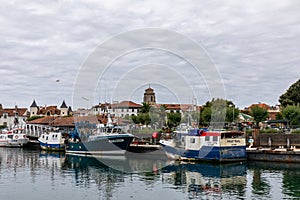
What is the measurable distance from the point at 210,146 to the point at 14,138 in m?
48.8

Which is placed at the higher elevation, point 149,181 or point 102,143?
point 102,143

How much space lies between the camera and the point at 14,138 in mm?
77750

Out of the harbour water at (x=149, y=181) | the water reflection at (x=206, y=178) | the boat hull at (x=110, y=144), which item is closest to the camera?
the harbour water at (x=149, y=181)

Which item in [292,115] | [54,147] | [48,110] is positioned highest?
[48,110]

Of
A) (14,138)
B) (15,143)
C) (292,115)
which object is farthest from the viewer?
(14,138)

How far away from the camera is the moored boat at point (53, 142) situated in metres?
66.5

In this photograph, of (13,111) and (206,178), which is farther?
(13,111)

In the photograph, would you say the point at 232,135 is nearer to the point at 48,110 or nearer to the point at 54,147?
the point at 54,147

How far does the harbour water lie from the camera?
27.2m

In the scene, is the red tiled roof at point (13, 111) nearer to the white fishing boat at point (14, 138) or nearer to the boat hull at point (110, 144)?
the white fishing boat at point (14, 138)

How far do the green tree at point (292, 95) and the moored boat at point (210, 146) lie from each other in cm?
4076

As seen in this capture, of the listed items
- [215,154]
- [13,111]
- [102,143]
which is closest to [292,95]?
[215,154]

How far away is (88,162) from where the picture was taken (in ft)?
160

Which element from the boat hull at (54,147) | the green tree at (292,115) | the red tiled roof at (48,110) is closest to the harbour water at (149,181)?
the boat hull at (54,147)
